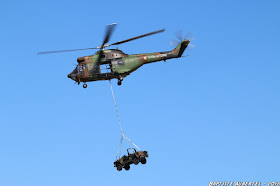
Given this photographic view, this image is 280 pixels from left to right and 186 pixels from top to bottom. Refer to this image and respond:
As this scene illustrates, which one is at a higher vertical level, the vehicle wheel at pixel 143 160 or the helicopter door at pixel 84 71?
the helicopter door at pixel 84 71

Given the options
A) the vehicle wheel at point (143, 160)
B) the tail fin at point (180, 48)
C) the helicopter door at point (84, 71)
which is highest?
the tail fin at point (180, 48)

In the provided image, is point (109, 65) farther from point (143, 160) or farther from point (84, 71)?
point (143, 160)

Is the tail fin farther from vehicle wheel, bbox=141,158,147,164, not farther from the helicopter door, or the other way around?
vehicle wheel, bbox=141,158,147,164

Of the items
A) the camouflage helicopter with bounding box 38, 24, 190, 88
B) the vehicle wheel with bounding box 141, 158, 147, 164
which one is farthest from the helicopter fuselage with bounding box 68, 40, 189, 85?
the vehicle wheel with bounding box 141, 158, 147, 164

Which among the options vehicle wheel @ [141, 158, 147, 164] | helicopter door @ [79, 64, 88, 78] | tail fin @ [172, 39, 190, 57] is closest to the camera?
vehicle wheel @ [141, 158, 147, 164]

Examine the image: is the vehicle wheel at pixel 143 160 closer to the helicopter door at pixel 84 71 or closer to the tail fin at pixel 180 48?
the helicopter door at pixel 84 71

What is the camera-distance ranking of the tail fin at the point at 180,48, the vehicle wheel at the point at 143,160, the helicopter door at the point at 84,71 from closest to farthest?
the vehicle wheel at the point at 143,160
the helicopter door at the point at 84,71
the tail fin at the point at 180,48

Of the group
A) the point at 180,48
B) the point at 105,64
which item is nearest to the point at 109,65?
the point at 105,64

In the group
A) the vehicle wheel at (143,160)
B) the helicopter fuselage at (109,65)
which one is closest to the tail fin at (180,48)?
the helicopter fuselage at (109,65)

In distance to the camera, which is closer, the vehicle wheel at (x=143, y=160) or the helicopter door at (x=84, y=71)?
the vehicle wheel at (x=143, y=160)

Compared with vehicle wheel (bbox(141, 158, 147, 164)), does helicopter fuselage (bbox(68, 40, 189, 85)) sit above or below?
above

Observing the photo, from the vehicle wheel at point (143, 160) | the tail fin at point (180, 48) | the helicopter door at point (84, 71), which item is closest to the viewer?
the vehicle wheel at point (143, 160)

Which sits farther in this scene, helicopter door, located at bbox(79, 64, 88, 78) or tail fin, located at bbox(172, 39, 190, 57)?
tail fin, located at bbox(172, 39, 190, 57)

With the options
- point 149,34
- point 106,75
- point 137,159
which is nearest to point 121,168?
point 137,159
